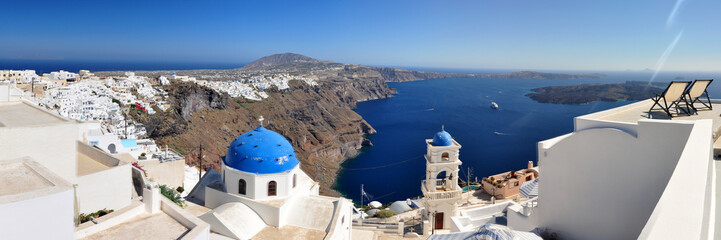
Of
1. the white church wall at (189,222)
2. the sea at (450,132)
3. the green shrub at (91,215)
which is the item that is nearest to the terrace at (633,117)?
the white church wall at (189,222)

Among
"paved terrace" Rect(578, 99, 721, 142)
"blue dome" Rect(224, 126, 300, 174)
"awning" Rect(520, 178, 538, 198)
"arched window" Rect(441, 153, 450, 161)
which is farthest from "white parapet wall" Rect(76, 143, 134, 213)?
"awning" Rect(520, 178, 538, 198)

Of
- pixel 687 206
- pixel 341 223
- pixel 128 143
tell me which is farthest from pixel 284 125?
pixel 687 206

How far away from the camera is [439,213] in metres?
15.3

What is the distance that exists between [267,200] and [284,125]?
45200 mm

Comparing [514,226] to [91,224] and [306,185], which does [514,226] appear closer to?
[306,185]

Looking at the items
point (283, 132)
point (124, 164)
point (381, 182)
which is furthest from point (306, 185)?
point (283, 132)

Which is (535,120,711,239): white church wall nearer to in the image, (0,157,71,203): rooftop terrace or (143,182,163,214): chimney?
(143,182,163,214): chimney

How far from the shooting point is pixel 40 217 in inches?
154

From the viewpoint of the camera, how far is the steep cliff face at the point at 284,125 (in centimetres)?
3797

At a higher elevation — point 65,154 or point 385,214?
point 65,154

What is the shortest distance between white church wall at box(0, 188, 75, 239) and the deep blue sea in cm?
3119

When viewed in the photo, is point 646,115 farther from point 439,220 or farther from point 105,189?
point 105,189

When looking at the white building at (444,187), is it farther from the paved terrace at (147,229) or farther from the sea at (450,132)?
the paved terrace at (147,229)

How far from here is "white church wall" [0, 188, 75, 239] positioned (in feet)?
12.2
